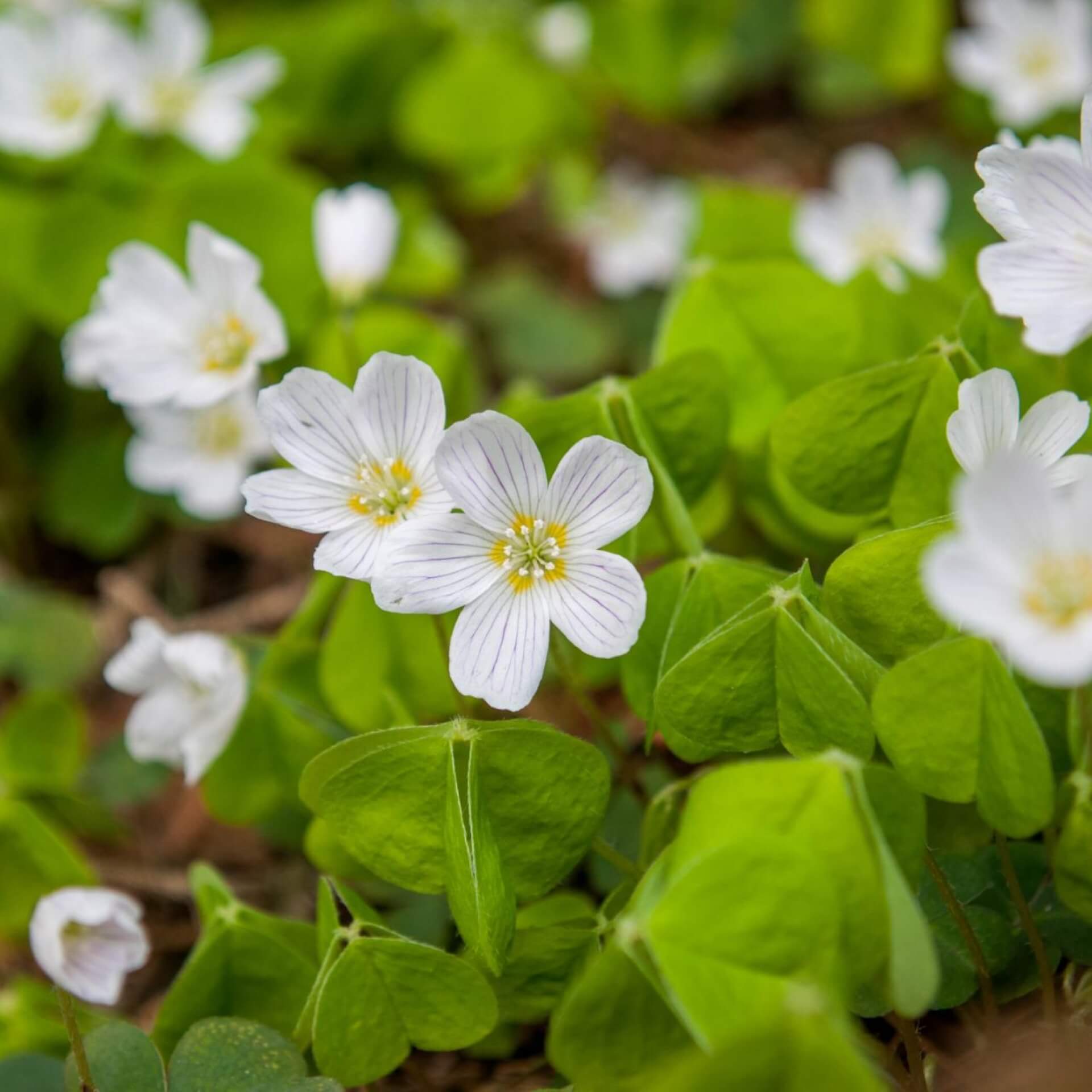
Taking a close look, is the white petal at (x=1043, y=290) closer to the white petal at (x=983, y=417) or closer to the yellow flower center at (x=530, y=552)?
the white petal at (x=983, y=417)

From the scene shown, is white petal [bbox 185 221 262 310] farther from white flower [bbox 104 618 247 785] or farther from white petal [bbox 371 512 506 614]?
white petal [bbox 371 512 506 614]

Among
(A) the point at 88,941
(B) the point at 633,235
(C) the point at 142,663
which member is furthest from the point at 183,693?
(B) the point at 633,235

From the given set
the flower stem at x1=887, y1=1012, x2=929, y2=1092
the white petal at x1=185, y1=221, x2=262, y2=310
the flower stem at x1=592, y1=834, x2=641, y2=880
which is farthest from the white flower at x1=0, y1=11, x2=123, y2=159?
the flower stem at x1=887, y1=1012, x2=929, y2=1092

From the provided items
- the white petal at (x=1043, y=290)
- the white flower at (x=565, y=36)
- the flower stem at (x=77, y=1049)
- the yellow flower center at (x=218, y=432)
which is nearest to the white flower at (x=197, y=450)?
the yellow flower center at (x=218, y=432)

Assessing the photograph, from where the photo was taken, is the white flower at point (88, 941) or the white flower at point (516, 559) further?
the white flower at point (88, 941)

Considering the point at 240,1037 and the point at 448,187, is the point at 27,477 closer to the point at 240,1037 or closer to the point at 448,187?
the point at 448,187

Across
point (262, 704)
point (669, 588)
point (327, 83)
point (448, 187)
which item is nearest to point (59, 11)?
point (327, 83)
